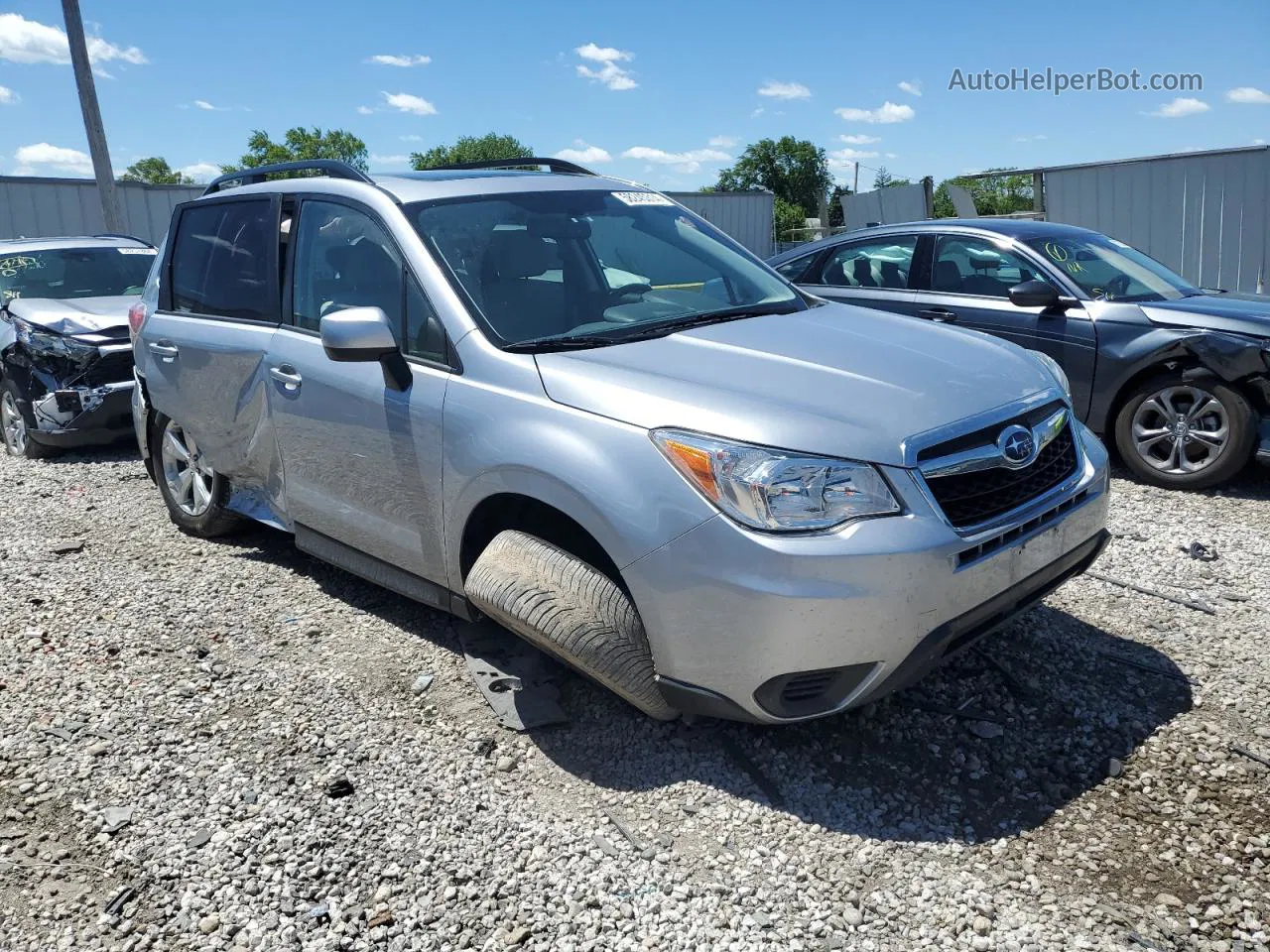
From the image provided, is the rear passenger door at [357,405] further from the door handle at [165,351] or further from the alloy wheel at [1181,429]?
the alloy wheel at [1181,429]

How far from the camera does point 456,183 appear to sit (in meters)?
4.06

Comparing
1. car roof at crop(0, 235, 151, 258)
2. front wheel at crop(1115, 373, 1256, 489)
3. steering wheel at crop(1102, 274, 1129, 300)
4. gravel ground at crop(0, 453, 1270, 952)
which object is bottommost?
gravel ground at crop(0, 453, 1270, 952)

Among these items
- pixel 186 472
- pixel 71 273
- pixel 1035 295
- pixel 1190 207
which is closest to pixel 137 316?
pixel 186 472

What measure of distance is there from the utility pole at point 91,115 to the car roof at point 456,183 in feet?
36.2

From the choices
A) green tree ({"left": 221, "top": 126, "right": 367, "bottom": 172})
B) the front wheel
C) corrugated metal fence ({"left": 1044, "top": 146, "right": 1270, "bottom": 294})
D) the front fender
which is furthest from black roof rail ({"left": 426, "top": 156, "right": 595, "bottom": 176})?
green tree ({"left": 221, "top": 126, "right": 367, "bottom": 172})

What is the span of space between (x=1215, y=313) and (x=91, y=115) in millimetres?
Answer: 13809

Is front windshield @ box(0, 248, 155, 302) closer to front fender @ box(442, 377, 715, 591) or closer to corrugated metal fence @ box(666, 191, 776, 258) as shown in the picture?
front fender @ box(442, 377, 715, 591)

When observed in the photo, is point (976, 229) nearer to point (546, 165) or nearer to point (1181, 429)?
point (1181, 429)

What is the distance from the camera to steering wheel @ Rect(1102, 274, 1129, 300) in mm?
6508

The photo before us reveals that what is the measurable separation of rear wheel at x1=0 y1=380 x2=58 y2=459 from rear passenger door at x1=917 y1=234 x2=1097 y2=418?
6850 millimetres

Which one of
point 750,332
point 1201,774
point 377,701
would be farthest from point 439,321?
point 1201,774

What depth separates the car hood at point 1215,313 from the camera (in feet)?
19.2

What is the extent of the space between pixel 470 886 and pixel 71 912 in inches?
40.5

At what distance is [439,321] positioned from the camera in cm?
349
